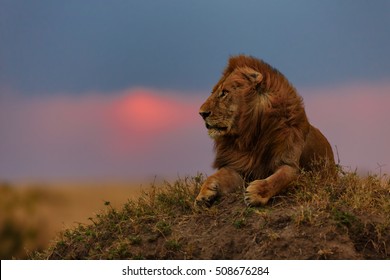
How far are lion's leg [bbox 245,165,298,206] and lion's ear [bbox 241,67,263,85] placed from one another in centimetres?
100

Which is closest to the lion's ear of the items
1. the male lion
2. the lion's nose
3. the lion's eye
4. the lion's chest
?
the male lion

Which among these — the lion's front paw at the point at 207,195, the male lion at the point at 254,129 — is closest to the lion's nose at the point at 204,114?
the male lion at the point at 254,129

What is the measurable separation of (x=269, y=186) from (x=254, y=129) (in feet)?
2.19

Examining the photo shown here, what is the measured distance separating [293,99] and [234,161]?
979 millimetres

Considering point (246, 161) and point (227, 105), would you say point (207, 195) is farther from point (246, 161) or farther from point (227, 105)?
point (227, 105)

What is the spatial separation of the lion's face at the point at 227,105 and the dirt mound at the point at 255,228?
76cm

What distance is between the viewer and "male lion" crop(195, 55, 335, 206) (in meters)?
7.58

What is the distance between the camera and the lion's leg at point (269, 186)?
286 inches

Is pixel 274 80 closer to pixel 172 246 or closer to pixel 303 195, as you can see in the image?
pixel 303 195

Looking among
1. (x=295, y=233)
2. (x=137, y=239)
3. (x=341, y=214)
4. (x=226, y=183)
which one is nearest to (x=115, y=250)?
(x=137, y=239)

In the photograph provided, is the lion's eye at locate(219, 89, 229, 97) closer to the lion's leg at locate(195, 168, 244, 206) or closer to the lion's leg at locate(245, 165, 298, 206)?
the lion's leg at locate(195, 168, 244, 206)

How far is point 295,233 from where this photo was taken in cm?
688

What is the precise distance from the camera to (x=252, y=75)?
25.4ft

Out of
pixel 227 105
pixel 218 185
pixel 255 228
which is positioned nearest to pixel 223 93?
pixel 227 105
